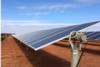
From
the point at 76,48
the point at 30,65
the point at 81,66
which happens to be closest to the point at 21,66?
the point at 30,65

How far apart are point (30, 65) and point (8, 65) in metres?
1.26

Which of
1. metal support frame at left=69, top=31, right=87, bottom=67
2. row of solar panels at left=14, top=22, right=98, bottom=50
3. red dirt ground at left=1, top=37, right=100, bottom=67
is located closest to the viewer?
metal support frame at left=69, top=31, right=87, bottom=67

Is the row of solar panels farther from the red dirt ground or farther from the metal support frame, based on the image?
the red dirt ground

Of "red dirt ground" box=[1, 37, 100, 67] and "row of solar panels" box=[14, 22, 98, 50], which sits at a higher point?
"row of solar panels" box=[14, 22, 98, 50]

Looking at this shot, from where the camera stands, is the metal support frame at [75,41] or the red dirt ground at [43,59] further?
the red dirt ground at [43,59]

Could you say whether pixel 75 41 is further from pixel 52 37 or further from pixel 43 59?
pixel 43 59

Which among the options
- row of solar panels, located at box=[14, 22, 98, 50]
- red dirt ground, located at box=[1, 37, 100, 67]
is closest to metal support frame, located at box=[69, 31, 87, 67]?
row of solar panels, located at box=[14, 22, 98, 50]

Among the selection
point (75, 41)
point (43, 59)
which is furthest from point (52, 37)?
point (43, 59)

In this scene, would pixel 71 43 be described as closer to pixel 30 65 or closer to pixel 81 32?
pixel 81 32

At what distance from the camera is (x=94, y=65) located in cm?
1211

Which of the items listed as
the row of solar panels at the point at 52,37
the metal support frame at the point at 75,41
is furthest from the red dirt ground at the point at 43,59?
the metal support frame at the point at 75,41

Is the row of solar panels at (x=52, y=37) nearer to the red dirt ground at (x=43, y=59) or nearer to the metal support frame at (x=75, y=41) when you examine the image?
the metal support frame at (x=75, y=41)

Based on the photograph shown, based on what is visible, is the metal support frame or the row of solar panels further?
the row of solar panels

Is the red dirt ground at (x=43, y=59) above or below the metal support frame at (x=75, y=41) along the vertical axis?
below
